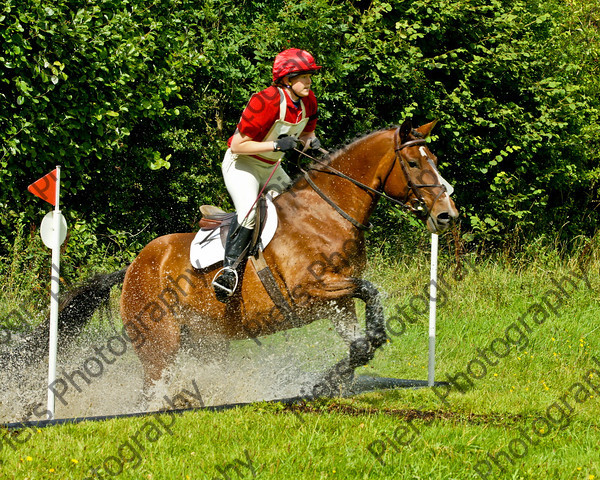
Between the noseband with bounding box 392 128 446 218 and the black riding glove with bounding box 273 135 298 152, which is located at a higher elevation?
the black riding glove with bounding box 273 135 298 152

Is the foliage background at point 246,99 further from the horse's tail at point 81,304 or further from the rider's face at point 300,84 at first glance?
the rider's face at point 300,84

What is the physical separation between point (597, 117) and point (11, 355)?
11.8 metres

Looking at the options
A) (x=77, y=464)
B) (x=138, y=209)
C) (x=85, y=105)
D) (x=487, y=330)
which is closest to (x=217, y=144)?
(x=138, y=209)

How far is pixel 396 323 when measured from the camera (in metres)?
8.17

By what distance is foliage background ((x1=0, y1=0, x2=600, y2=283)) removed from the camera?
8453 mm

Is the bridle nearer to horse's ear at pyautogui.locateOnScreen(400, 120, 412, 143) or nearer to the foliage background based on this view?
horse's ear at pyautogui.locateOnScreen(400, 120, 412, 143)

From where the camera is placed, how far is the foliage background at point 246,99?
8453 millimetres

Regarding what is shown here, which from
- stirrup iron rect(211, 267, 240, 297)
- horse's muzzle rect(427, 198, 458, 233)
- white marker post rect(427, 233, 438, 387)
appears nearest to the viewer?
horse's muzzle rect(427, 198, 458, 233)

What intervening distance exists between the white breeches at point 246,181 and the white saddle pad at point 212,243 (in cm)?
14

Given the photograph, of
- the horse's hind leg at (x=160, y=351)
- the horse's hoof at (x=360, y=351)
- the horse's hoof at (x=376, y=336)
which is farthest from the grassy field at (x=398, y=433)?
the horse's hind leg at (x=160, y=351)

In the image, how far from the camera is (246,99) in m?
10.6

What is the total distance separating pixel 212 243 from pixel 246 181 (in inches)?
22.4

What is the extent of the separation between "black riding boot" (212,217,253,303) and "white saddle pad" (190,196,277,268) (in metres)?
0.13

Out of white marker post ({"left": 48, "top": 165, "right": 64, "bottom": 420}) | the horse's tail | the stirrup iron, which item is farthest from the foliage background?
the stirrup iron
